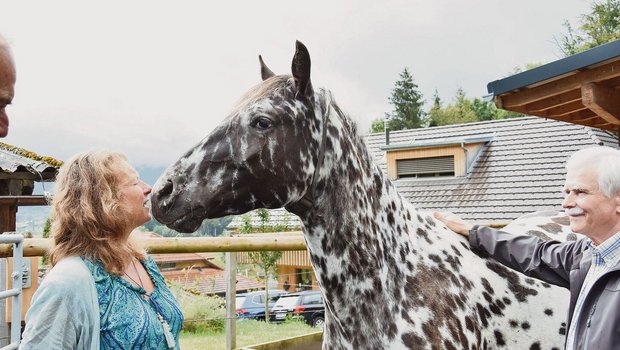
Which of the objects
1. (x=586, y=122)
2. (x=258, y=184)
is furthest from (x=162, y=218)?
(x=586, y=122)

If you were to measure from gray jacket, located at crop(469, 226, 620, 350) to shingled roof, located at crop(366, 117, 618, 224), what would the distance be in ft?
43.6

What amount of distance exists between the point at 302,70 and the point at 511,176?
15871 millimetres

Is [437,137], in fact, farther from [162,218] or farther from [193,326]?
[162,218]

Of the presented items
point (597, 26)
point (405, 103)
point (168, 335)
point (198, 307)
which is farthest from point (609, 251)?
point (405, 103)

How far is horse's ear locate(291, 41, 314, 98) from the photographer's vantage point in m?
2.18

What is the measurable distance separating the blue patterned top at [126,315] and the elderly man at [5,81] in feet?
3.59

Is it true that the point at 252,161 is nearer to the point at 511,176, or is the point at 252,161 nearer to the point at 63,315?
the point at 63,315

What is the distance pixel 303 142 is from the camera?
7.43 feet

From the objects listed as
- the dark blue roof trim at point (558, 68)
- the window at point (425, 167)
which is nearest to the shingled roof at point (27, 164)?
the dark blue roof trim at point (558, 68)

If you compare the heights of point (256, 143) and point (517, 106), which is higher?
point (517, 106)

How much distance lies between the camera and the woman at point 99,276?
165cm

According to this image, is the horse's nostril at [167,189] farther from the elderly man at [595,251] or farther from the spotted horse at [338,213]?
the elderly man at [595,251]

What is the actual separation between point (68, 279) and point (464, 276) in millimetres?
1598

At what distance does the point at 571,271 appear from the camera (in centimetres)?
207
